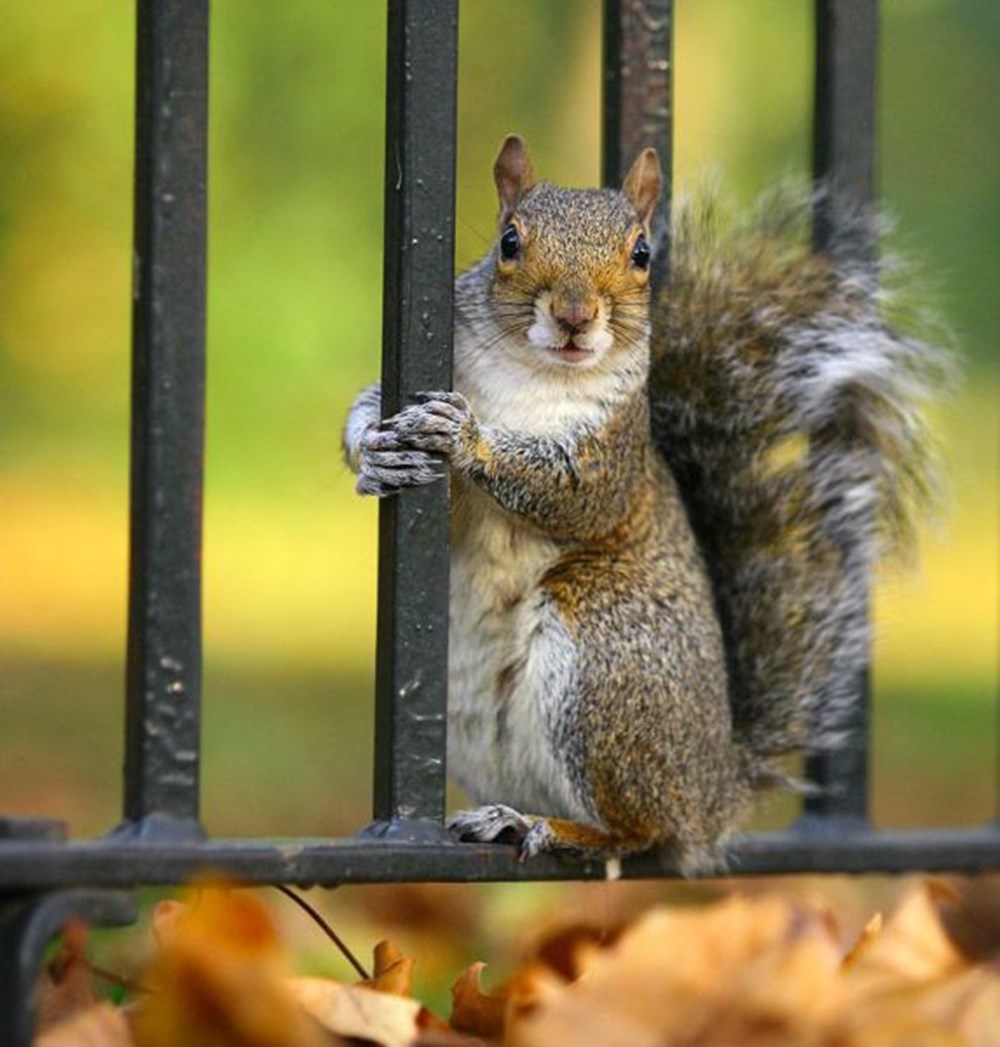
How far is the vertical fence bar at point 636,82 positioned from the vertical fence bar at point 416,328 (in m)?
0.26

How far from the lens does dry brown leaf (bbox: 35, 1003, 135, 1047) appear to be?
4.03 ft

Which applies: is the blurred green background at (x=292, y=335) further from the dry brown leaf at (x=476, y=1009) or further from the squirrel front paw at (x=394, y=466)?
the dry brown leaf at (x=476, y=1009)

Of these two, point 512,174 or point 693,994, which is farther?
point 512,174

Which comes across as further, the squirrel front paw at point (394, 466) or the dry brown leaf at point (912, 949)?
the squirrel front paw at point (394, 466)

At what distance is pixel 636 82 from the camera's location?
1842 mm

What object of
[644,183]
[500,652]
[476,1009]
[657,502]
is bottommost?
[476,1009]

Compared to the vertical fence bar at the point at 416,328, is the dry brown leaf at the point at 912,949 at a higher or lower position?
lower

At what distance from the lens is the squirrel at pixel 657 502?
1.90 meters

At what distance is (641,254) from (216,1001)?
0.98 meters

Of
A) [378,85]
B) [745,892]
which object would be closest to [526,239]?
[745,892]

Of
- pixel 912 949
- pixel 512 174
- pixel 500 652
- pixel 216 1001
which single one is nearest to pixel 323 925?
pixel 216 1001

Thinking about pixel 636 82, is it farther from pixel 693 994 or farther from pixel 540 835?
pixel 693 994

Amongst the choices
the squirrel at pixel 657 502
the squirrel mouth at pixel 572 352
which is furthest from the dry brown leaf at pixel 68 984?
the squirrel mouth at pixel 572 352

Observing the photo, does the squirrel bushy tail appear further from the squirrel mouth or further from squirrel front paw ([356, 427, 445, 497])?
squirrel front paw ([356, 427, 445, 497])
